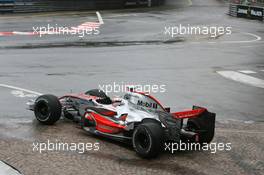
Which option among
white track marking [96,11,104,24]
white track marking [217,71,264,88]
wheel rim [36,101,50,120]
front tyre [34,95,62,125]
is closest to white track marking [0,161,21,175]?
front tyre [34,95,62,125]

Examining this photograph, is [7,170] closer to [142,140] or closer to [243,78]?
[142,140]

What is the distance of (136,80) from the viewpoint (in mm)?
16094

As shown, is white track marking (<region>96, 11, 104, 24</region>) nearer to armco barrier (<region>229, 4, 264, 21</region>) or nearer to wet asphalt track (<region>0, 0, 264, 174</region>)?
wet asphalt track (<region>0, 0, 264, 174</region>)

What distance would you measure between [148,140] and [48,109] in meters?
2.65

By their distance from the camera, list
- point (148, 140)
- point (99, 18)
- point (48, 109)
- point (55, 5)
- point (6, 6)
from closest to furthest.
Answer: point (148, 140), point (48, 109), point (99, 18), point (6, 6), point (55, 5)

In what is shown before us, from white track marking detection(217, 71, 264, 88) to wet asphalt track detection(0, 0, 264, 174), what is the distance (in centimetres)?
44

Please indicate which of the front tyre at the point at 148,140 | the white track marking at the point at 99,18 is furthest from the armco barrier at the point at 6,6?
the front tyre at the point at 148,140

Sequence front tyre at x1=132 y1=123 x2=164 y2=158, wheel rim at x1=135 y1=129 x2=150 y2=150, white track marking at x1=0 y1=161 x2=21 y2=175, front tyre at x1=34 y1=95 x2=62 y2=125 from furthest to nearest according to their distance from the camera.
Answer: front tyre at x1=34 y1=95 x2=62 y2=125
wheel rim at x1=135 y1=129 x2=150 y2=150
front tyre at x1=132 y1=123 x2=164 y2=158
white track marking at x1=0 y1=161 x2=21 y2=175

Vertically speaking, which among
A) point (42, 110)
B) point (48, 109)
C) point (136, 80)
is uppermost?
point (48, 109)

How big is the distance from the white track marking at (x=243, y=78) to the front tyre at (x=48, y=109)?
8.25 meters

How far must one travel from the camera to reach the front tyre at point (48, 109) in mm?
10039

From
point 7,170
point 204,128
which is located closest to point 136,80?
point 204,128

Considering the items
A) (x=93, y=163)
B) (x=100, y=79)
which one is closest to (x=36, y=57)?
(x=100, y=79)

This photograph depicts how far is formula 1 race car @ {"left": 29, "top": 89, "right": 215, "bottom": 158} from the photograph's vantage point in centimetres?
844
